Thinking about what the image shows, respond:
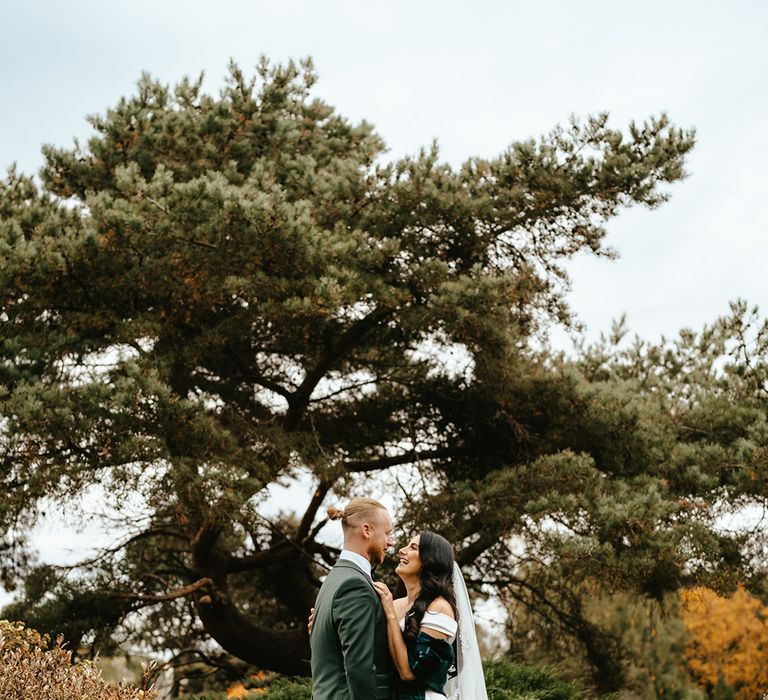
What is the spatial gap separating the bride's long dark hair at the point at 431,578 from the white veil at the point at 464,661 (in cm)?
16

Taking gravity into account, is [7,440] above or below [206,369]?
below

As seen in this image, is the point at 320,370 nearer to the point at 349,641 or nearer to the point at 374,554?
the point at 374,554

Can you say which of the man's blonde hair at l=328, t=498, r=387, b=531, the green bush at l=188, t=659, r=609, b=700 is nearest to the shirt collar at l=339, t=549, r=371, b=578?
the man's blonde hair at l=328, t=498, r=387, b=531

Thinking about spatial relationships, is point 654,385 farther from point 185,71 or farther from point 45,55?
point 45,55

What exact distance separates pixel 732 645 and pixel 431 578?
2416cm

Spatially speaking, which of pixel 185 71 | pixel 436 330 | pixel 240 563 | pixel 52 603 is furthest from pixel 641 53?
pixel 52 603

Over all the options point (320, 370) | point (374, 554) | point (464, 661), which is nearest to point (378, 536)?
point (374, 554)

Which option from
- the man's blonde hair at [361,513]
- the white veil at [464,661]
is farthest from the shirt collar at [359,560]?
the white veil at [464,661]

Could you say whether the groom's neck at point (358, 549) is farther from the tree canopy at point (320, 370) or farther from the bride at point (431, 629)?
the tree canopy at point (320, 370)

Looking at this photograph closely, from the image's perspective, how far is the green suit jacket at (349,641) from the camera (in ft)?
11.2

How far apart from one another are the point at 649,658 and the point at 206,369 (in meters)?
17.6

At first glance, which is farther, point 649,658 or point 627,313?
point 649,658

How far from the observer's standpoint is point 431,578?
13.2 ft

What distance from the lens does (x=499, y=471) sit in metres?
10.4
